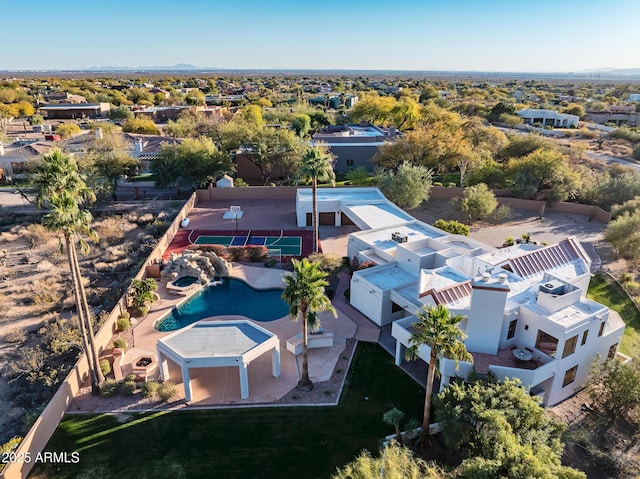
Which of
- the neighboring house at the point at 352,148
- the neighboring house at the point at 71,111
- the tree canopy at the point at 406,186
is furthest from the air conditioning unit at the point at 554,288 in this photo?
the neighboring house at the point at 71,111

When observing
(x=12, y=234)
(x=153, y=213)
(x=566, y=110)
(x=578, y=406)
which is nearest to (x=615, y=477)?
(x=578, y=406)

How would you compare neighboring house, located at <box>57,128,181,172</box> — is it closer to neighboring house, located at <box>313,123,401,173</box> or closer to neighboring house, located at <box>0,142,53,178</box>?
neighboring house, located at <box>0,142,53,178</box>

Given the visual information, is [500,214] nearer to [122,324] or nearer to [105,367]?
[122,324]

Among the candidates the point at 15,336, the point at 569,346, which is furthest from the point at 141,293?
the point at 569,346

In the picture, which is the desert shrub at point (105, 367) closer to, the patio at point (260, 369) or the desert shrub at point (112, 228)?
the patio at point (260, 369)

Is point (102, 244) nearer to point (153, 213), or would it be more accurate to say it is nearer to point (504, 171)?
point (153, 213)
